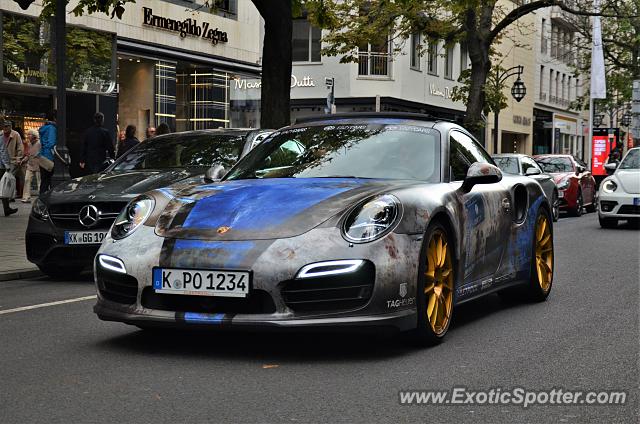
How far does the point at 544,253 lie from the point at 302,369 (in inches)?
148

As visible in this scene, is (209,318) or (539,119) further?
(539,119)

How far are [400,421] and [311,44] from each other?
41.9m

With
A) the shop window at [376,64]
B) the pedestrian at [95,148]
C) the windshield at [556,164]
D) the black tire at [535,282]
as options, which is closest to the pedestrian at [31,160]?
the pedestrian at [95,148]

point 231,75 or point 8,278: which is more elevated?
point 231,75

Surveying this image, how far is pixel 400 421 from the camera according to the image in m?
4.51

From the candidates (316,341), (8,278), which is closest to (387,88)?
(8,278)

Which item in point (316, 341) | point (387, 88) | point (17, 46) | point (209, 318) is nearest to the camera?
point (209, 318)

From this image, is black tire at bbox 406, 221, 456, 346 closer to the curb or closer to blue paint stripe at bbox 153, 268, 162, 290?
blue paint stripe at bbox 153, 268, 162, 290

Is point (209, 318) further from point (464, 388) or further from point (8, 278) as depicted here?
point (8, 278)

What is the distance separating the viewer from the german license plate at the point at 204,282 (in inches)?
223

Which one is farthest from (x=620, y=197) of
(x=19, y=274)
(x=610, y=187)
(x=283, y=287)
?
(x=283, y=287)

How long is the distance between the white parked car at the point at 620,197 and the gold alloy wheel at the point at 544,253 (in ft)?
34.9

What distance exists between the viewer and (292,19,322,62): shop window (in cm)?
4553

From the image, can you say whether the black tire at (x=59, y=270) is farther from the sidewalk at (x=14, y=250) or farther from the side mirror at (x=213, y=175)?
the side mirror at (x=213, y=175)
